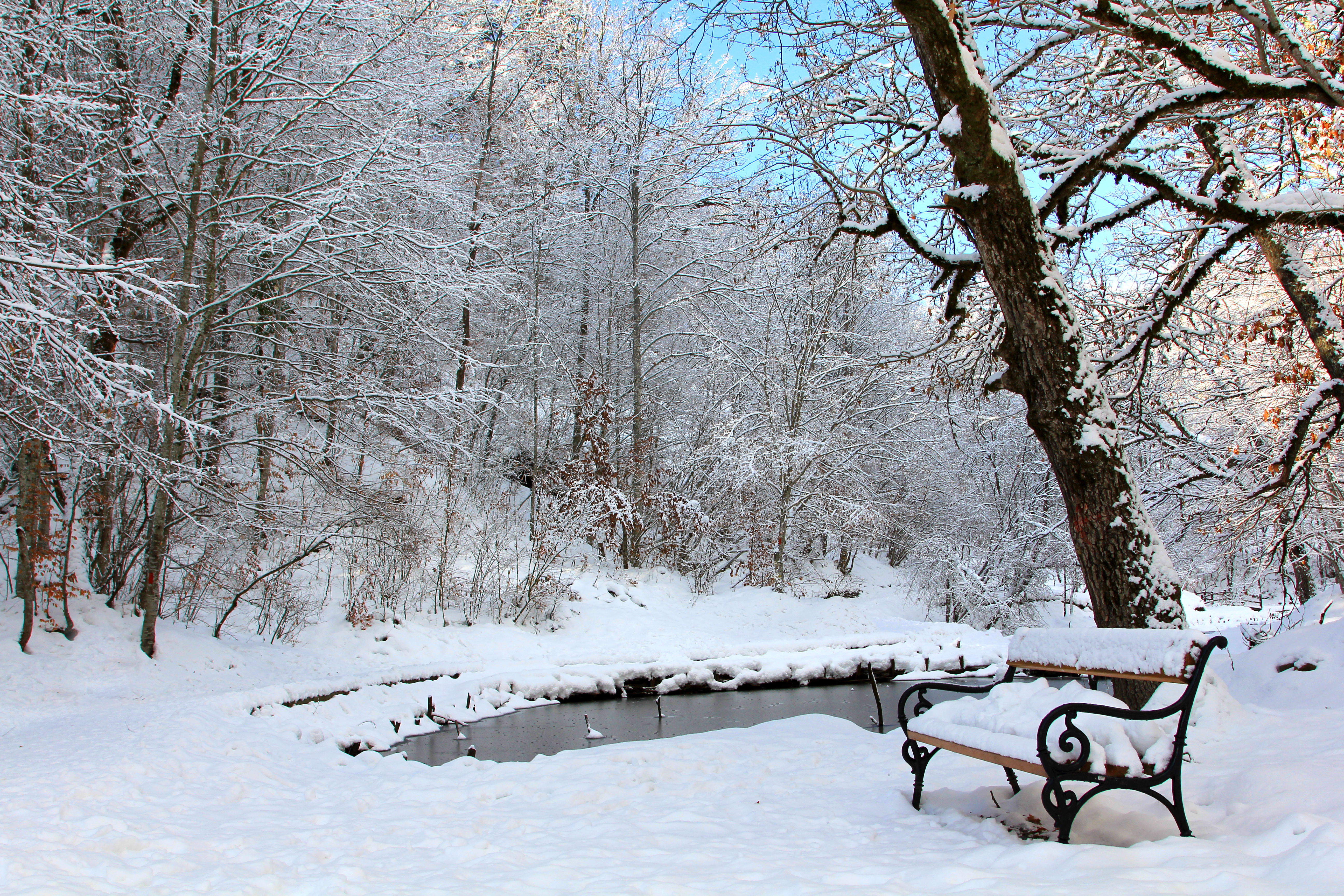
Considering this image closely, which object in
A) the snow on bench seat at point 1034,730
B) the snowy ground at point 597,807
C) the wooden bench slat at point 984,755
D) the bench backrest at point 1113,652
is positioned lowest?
the snowy ground at point 597,807

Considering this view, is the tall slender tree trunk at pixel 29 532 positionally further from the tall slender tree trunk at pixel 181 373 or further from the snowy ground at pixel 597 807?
the tall slender tree trunk at pixel 181 373

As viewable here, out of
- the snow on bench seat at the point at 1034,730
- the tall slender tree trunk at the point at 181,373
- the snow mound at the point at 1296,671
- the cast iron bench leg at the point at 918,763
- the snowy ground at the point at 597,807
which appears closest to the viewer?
the snowy ground at the point at 597,807

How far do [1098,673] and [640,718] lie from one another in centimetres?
605

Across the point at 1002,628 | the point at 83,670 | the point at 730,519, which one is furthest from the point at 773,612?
the point at 83,670

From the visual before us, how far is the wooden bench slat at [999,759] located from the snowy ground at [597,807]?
0.23 m

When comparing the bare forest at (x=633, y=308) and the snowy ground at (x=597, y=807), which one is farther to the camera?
the bare forest at (x=633, y=308)

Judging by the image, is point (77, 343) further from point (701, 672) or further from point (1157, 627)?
point (701, 672)

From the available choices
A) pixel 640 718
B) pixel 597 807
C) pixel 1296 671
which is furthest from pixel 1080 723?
pixel 640 718

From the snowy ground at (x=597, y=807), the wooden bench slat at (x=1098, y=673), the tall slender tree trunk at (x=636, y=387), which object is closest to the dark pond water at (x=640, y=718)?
the snowy ground at (x=597, y=807)

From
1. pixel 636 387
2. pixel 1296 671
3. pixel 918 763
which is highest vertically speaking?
pixel 636 387

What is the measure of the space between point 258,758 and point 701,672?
635 cm

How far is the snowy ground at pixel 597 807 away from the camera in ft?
8.40

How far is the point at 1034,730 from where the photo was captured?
3172mm

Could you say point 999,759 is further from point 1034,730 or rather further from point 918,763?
point 918,763
